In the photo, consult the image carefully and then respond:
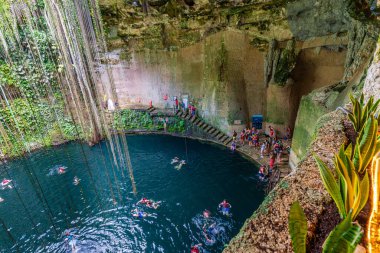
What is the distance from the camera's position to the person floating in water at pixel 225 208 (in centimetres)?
1012

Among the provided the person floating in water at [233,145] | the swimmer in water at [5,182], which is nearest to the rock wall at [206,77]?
the person floating in water at [233,145]

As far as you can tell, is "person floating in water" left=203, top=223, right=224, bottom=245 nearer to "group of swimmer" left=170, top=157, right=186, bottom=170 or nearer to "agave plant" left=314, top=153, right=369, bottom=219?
"group of swimmer" left=170, top=157, right=186, bottom=170

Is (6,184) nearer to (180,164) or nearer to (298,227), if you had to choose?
(180,164)

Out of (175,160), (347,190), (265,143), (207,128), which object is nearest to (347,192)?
(347,190)

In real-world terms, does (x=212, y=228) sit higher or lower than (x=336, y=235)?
lower

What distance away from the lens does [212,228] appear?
9.48m

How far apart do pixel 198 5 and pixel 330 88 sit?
8262mm

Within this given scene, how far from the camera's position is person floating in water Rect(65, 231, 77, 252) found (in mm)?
9105

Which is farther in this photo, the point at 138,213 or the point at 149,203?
the point at 149,203

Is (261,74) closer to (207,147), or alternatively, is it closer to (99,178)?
(207,147)

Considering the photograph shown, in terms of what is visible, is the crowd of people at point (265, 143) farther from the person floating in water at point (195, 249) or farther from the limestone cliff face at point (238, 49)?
the person floating in water at point (195, 249)

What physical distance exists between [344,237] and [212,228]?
8588mm

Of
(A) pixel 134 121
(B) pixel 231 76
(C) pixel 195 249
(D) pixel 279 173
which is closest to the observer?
(C) pixel 195 249

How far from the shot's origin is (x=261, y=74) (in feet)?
51.0
